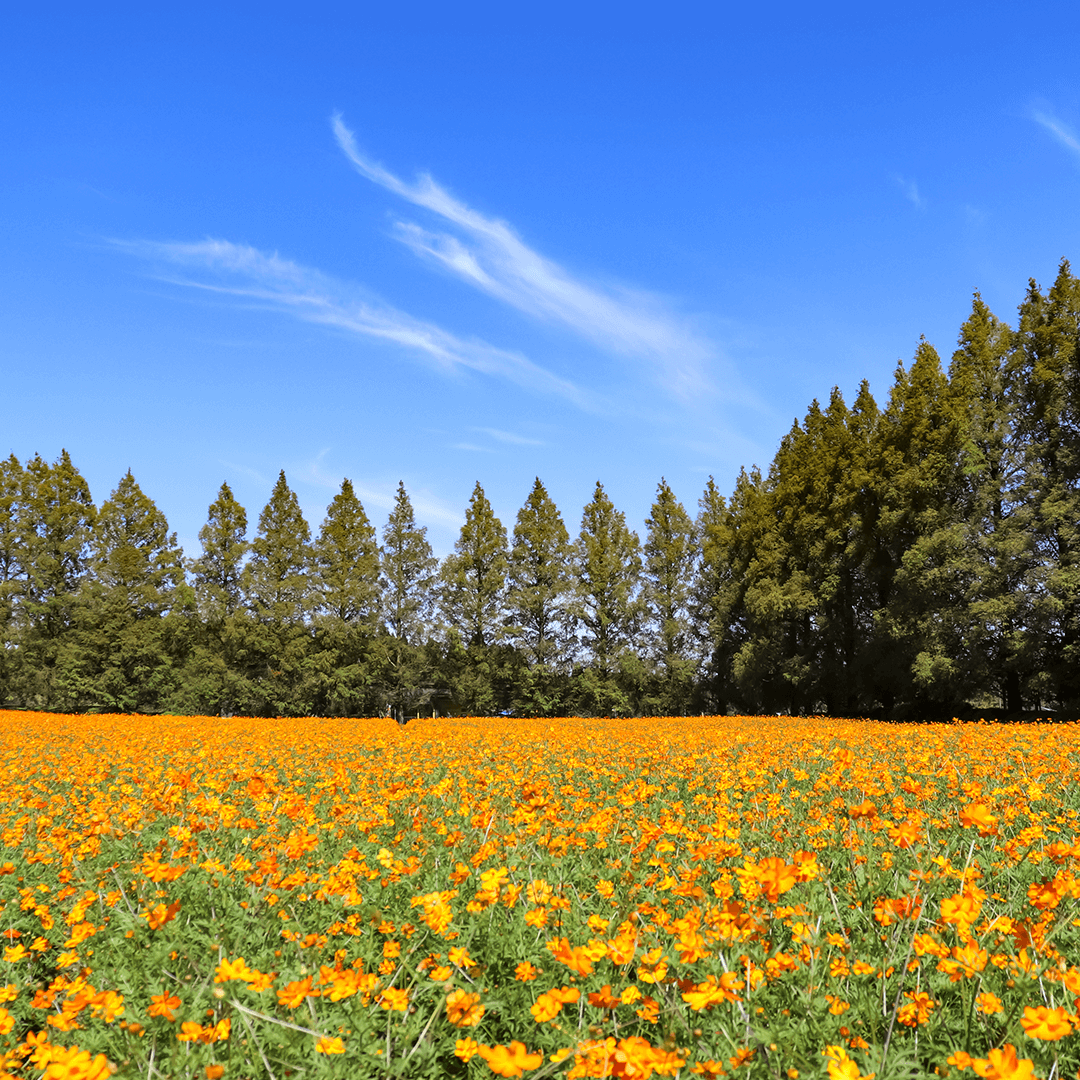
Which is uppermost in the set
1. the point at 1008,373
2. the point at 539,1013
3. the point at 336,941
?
the point at 1008,373

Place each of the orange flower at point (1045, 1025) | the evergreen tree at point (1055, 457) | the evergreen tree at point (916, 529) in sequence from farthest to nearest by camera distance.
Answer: the evergreen tree at point (916, 529)
the evergreen tree at point (1055, 457)
the orange flower at point (1045, 1025)

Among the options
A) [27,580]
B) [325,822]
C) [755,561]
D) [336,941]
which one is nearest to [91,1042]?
[336,941]

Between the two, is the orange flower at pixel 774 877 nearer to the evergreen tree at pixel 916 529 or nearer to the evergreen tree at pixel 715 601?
the evergreen tree at pixel 916 529

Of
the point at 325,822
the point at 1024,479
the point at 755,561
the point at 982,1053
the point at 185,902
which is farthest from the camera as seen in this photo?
the point at 755,561

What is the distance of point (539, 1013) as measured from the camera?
6.91 ft

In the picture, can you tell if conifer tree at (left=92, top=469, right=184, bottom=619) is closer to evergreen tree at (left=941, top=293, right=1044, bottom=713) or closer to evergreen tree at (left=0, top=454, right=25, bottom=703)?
evergreen tree at (left=0, top=454, right=25, bottom=703)

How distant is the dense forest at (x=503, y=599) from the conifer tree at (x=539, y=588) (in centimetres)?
11

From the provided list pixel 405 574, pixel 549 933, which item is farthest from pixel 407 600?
pixel 549 933

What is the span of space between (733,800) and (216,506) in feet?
124

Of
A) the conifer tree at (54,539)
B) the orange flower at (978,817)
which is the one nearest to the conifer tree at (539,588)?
the conifer tree at (54,539)

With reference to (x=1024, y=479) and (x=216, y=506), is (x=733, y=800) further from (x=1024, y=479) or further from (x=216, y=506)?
(x=216, y=506)

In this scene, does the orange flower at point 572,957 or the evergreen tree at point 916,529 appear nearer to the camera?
the orange flower at point 572,957

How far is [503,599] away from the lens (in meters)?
39.1

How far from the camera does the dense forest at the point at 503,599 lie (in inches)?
1173
